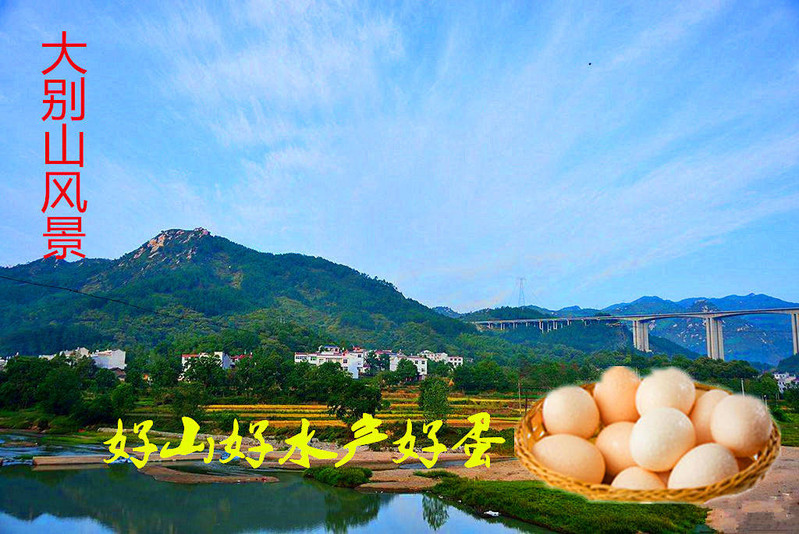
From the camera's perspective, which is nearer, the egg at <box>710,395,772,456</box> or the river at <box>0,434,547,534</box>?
the egg at <box>710,395,772,456</box>

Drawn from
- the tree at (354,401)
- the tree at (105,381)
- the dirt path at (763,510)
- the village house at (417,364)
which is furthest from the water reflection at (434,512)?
the village house at (417,364)

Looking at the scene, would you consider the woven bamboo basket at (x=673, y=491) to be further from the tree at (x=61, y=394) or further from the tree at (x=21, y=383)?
the tree at (x=21, y=383)

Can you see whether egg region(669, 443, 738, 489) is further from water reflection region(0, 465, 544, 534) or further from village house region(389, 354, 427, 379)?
village house region(389, 354, 427, 379)

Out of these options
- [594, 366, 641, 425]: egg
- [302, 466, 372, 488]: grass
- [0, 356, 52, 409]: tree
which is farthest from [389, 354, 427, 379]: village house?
[594, 366, 641, 425]: egg

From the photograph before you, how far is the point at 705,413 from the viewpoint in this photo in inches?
35.7

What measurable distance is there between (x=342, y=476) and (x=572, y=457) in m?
10.1

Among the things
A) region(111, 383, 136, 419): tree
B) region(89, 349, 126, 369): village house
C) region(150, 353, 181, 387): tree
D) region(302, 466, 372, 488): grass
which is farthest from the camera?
region(89, 349, 126, 369): village house

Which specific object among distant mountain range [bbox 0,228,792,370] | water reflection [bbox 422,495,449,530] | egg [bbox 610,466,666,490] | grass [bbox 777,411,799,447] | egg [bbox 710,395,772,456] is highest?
distant mountain range [bbox 0,228,792,370]

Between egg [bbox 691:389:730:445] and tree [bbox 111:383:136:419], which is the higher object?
egg [bbox 691:389:730:445]

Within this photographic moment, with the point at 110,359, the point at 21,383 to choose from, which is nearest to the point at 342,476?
the point at 21,383

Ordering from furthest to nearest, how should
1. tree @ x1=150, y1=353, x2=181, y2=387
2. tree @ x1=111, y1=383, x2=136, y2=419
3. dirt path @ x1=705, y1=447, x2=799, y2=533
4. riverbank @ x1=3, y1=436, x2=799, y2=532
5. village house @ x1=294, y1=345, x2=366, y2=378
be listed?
village house @ x1=294, y1=345, x2=366, y2=378 < tree @ x1=150, y1=353, x2=181, y2=387 < tree @ x1=111, y1=383, x2=136, y2=419 < riverbank @ x1=3, y1=436, x2=799, y2=532 < dirt path @ x1=705, y1=447, x2=799, y2=533

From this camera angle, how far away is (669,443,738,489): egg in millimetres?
806

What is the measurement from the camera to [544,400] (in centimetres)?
100

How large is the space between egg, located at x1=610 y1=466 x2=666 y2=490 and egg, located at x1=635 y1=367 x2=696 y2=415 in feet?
0.33
